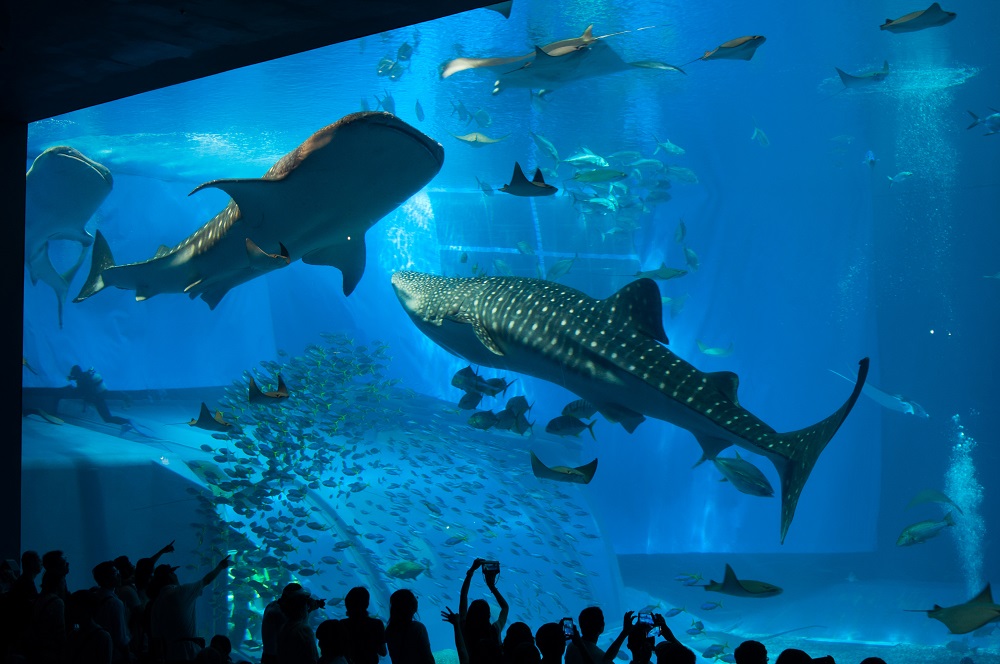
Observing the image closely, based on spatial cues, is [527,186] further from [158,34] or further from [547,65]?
[547,65]

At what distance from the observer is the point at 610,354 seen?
3596 millimetres

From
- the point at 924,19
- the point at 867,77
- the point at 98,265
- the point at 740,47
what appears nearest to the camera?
the point at 98,265

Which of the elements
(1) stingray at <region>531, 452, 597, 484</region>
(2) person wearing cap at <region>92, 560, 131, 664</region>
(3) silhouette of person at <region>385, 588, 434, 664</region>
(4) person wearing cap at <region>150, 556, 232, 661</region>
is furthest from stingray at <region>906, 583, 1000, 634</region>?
(2) person wearing cap at <region>92, 560, 131, 664</region>

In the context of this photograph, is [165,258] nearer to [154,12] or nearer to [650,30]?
[154,12]

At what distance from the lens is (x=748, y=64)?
61.8ft

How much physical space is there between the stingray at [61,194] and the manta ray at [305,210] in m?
3.99

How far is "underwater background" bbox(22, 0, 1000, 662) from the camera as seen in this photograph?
10531 millimetres

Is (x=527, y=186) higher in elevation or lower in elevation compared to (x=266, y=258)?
higher

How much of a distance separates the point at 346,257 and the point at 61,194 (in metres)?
6.12

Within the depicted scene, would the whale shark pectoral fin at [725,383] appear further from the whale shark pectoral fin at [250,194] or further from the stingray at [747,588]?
the whale shark pectoral fin at [250,194]

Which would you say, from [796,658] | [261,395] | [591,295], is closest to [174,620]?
[796,658]

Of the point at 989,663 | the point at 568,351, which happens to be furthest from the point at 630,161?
the point at 989,663

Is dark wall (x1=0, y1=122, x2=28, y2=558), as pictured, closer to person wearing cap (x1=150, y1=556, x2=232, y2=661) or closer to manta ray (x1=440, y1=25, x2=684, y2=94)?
person wearing cap (x1=150, y1=556, x2=232, y2=661)

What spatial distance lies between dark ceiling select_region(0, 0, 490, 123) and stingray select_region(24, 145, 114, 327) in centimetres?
412
